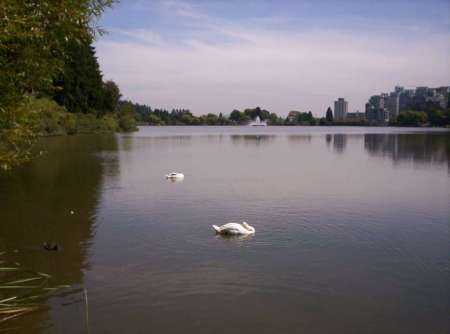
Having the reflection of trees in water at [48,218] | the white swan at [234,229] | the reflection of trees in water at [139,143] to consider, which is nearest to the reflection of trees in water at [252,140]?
the reflection of trees in water at [139,143]

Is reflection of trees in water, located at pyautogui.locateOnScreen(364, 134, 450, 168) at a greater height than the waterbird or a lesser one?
greater

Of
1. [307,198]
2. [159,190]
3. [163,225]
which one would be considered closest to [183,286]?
[163,225]

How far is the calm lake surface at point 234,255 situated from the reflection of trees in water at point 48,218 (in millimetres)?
38

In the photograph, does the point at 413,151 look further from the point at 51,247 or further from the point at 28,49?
the point at 28,49

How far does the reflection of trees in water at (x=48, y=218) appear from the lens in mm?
9023

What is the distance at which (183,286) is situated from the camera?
26.9 feet

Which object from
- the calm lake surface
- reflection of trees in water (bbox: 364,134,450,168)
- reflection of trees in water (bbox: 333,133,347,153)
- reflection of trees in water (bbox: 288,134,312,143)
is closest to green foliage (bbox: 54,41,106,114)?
reflection of trees in water (bbox: 288,134,312,143)

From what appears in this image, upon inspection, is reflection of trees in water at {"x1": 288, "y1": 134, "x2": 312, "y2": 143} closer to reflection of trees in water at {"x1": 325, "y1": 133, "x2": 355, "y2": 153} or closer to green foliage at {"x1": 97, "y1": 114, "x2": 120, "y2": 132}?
reflection of trees in water at {"x1": 325, "y1": 133, "x2": 355, "y2": 153}

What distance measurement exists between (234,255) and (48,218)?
6013 mm

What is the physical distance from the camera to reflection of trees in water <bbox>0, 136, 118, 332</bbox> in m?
9.02

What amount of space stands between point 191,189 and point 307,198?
181 inches

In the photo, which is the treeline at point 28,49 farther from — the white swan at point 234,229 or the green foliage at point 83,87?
the green foliage at point 83,87

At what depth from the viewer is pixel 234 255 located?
9852 millimetres

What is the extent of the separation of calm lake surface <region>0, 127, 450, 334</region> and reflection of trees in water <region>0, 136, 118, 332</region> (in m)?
0.04
